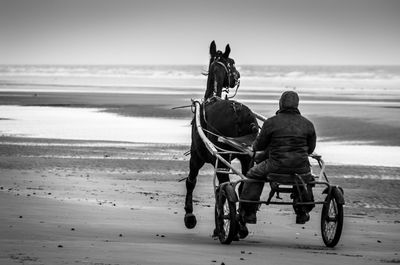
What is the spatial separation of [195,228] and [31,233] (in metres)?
2.54

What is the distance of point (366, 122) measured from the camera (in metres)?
31.8

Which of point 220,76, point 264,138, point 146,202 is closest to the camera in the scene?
point 264,138

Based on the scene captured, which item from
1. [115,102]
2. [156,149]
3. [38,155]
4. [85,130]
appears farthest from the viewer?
[115,102]

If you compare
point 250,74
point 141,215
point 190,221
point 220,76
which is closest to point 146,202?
point 141,215

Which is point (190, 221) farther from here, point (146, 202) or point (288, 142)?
point (288, 142)

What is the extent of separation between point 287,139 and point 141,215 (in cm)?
300

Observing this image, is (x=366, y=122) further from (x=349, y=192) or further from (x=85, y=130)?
(x=349, y=192)

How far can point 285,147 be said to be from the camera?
958 cm

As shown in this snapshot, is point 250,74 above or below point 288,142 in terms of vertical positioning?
below

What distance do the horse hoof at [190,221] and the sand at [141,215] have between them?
3.6 inches

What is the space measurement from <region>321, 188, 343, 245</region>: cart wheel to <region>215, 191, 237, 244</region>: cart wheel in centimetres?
94

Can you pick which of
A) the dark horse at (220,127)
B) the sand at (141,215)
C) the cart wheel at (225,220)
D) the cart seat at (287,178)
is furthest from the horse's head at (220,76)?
the cart seat at (287,178)

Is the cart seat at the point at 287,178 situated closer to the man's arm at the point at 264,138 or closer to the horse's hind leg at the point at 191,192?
the man's arm at the point at 264,138

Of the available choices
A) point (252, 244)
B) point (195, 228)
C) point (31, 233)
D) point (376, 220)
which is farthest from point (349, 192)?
point (31, 233)
